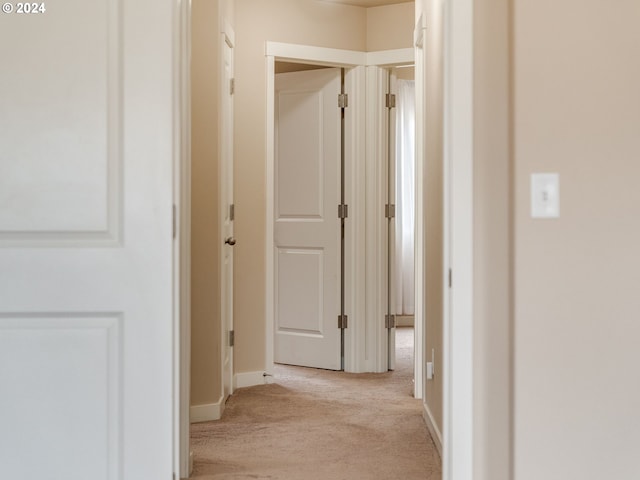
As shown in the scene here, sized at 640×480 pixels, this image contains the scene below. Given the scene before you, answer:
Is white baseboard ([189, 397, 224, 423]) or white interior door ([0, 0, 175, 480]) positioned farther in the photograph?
white baseboard ([189, 397, 224, 423])

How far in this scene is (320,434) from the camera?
12.7ft

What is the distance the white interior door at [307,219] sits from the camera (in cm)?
555

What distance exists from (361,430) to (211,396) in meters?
0.85

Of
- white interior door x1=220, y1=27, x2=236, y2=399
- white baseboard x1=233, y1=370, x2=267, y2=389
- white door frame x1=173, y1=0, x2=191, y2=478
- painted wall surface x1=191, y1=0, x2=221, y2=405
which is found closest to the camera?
white door frame x1=173, y1=0, x2=191, y2=478

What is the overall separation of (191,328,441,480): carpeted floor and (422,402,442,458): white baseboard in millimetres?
32

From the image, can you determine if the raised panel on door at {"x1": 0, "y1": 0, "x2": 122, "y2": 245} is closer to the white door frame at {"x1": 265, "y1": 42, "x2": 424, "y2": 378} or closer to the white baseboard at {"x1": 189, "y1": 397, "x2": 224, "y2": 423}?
the white baseboard at {"x1": 189, "y1": 397, "x2": 224, "y2": 423}

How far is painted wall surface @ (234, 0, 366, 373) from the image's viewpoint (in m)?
4.96

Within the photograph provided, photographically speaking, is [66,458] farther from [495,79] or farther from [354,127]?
[354,127]
